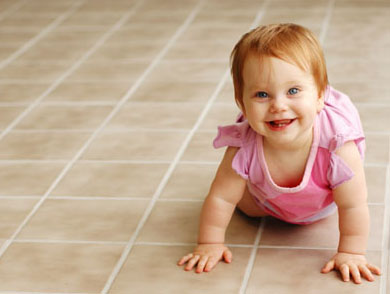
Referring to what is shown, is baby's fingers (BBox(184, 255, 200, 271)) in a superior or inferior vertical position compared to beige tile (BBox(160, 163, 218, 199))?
superior

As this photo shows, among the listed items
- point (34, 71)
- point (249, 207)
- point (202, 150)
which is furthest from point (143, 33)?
point (249, 207)

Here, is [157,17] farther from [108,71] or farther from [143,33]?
[108,71]

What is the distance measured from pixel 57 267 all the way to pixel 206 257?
319 mm

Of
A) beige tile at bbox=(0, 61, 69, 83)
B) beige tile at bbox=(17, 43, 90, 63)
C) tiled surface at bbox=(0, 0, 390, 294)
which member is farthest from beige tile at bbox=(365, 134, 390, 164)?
beige tile at bbox=(17, 43, 90, 63)

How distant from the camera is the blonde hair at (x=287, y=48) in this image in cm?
147

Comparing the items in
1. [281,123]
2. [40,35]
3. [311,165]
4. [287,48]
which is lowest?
[40,35]

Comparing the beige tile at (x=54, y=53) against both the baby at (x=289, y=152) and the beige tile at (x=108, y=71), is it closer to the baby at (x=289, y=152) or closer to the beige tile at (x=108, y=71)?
the beige tile at (x=108, y=71)

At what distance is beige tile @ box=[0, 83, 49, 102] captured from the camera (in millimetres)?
2717

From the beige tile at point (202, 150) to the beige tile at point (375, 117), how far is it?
1.42 ft

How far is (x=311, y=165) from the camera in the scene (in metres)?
1.60

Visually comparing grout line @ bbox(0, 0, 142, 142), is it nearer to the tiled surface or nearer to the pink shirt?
the tiled surface

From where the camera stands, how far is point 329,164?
158cm

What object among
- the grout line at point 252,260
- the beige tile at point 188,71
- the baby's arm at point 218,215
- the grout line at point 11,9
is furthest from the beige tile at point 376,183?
the grout line at point 11,9

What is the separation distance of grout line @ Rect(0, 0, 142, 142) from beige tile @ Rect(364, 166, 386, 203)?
1105 mm
